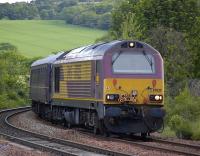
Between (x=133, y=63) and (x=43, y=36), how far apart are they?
73.2m

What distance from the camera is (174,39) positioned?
1576 inches

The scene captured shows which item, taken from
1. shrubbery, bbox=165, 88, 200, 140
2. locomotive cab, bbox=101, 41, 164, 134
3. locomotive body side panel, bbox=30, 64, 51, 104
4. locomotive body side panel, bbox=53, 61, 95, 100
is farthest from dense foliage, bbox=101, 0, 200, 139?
locomotive body side panel, bbox=30, 64, 51, 104

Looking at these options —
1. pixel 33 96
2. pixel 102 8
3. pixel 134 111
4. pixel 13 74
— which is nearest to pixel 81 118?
pixel 134 111

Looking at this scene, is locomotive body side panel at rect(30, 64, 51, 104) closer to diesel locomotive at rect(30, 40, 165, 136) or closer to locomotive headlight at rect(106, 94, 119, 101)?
diesel locomotive at rect(30, 40, 165, 136)

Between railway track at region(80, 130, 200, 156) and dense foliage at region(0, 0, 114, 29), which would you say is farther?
dense foliage at region(0, 0, 114, 29)

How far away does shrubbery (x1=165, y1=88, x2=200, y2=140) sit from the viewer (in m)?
20.8

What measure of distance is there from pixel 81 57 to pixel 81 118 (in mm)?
2317

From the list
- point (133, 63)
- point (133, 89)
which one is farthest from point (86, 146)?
point (133, 63)

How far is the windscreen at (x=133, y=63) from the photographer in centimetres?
1964

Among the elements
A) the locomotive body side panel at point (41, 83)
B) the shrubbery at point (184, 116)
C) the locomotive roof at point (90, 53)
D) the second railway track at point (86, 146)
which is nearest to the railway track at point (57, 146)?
the second railway track at point (86, 146)

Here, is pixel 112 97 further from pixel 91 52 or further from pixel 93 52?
pixel 91 52

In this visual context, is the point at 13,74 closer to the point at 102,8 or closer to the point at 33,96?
the point at 33,96

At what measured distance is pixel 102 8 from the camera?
11350 centimetres

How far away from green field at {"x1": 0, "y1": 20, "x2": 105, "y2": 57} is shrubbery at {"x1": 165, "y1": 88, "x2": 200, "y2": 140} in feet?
184
